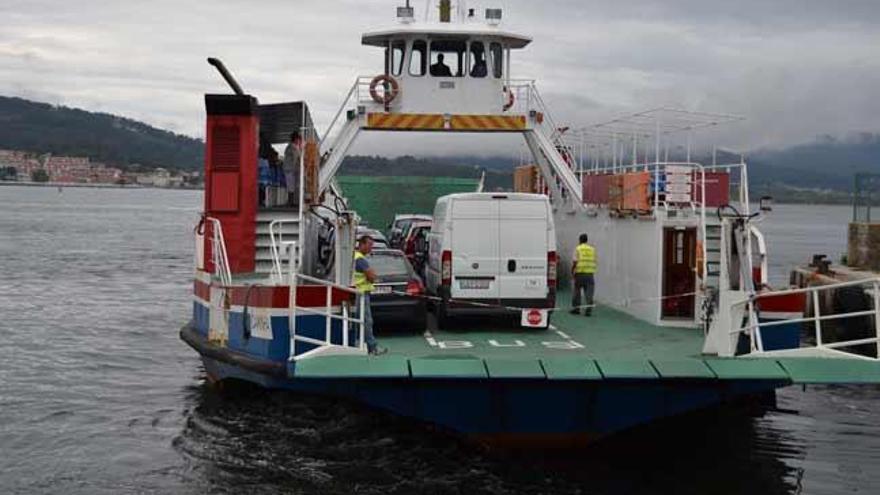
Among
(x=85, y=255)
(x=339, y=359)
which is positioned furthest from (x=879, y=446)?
(x=85, y=255)

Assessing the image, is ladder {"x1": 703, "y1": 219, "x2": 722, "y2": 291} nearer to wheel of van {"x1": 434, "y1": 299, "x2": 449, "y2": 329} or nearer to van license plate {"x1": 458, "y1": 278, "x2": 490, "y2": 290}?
van license plate {"x1": 458, "y1": 278, "x2": 490, "y2": 290}

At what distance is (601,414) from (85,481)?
590cm

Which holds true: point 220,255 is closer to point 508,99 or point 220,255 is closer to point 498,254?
point 498,254

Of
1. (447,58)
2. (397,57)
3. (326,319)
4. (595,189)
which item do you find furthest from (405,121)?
(326,319)

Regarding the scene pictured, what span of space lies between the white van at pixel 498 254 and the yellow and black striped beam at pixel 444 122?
422cm

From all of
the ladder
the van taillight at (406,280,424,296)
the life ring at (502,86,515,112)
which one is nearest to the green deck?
the van taillight at (406,280,424,296)

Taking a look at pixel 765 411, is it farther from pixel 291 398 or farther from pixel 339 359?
pixel 339 359

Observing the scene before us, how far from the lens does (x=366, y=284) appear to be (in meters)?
12.5

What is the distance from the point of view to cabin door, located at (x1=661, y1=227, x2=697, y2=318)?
16.0m

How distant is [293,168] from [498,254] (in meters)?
4.13

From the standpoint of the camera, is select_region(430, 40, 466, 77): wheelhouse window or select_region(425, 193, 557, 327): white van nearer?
select_region(425, 193, 557, 327): white van

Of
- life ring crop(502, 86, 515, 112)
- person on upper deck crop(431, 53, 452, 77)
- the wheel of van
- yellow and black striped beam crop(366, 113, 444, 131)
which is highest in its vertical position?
person on upper deck crop(431, 53, 452, 77)

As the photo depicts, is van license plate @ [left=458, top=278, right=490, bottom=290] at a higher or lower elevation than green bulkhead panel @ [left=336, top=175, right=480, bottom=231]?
lower

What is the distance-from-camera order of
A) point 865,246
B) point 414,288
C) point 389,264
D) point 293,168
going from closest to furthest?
point 414,288 → point 389,264 → point 293,168 → point 865,246
